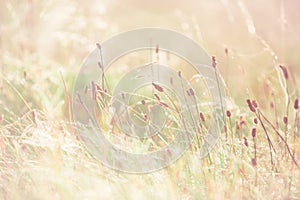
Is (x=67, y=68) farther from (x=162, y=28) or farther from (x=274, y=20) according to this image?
(x=274, y=20)

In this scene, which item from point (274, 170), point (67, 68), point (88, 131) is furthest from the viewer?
point (67, 68)

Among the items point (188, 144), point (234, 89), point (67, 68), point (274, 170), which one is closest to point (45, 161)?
point (188, 144)

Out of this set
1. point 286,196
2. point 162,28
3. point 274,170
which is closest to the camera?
point 286,196

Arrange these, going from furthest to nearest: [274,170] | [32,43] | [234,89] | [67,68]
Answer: [32,43] < [234,89] < [67,68] < [274,170]

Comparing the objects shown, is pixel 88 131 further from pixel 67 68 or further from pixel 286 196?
pixel 67 68

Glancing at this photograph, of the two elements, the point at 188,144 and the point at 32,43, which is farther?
the point at 32,43

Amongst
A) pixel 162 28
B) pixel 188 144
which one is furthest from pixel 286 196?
pixel 162 28

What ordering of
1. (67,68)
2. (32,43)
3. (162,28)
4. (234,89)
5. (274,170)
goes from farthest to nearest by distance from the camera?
(162,28)
(32,43)
(234,89)
(67,68)
(274,170)

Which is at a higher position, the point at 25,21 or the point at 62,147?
the point at 25,21

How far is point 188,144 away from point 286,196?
47 cm

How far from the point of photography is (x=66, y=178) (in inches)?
102

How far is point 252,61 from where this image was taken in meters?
5.57

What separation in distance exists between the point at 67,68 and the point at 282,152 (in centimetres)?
211

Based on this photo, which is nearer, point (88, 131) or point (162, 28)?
point (88, 131)
